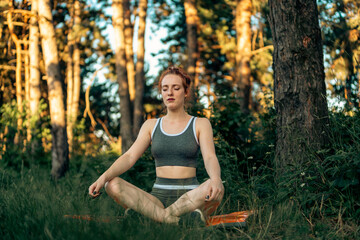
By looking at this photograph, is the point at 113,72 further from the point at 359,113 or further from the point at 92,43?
the point at 359,113

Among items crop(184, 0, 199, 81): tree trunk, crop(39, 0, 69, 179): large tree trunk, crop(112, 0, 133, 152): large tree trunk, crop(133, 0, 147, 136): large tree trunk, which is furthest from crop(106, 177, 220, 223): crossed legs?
crop(184, 0, 199, 81): tree trunk

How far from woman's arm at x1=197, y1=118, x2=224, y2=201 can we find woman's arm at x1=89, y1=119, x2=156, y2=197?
55 cm

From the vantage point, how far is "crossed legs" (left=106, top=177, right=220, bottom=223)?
133 inches

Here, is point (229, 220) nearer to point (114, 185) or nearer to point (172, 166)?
point (172, 166)

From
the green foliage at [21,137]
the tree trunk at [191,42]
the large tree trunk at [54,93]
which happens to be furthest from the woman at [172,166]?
the tree trunk at [191,42]

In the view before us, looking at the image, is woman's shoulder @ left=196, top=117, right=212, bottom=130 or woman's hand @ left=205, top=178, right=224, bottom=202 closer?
woman's hand @ left=205, top=178, right=224, bottom=202

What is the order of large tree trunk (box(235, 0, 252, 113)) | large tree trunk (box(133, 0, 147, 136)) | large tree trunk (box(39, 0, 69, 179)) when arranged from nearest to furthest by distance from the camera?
1. large tree trunk (box(39, 0, 69, 179))
2. large tree trunk (box(235, 0, 252, 113))
3. large tree trunk (box(133, 0, 147, 136))

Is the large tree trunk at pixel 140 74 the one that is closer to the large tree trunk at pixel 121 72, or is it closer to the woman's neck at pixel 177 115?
the large tree trunk at pixel 121 72

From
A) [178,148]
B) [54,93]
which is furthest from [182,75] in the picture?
[54,93]

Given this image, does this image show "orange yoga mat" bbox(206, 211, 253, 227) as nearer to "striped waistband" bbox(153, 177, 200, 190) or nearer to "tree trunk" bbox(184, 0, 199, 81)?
"striped waistband" bbox(153, 177, 200, 190)

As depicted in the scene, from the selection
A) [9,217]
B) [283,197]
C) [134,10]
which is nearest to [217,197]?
[283,197]

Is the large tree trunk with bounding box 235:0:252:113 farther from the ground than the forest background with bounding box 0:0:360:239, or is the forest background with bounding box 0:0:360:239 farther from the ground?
the large tree trunk with bounding box 235:0:252:113

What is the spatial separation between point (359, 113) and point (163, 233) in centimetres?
299

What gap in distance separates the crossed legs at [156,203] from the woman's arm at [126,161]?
90 mm
